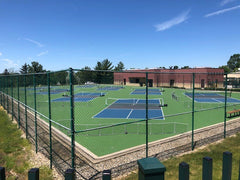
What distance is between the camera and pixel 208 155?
675 cm

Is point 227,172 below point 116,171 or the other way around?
the other way around

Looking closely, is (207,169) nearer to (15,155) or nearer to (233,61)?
(15,155)

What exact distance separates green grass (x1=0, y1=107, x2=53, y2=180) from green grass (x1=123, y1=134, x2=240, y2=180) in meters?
3.16

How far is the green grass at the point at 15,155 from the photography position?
18.6 feet

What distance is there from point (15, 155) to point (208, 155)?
7184 millimetres

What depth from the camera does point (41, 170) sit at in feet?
19.3

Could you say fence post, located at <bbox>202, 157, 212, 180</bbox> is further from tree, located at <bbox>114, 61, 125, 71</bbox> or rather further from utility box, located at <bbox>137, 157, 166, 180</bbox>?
tree, located at <bbox>114, 61, 125, 71</bbox>

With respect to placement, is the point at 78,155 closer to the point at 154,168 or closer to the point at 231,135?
the point at 154,168

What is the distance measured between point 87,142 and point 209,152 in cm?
548

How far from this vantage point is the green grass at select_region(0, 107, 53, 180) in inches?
223

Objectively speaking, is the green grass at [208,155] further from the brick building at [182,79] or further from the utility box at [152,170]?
the brick building at [182,79]

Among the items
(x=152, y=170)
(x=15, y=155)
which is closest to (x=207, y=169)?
(x=152, y=170)

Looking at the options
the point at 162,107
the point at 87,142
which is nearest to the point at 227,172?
the point at 87,142

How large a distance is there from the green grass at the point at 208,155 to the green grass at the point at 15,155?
316 cm
